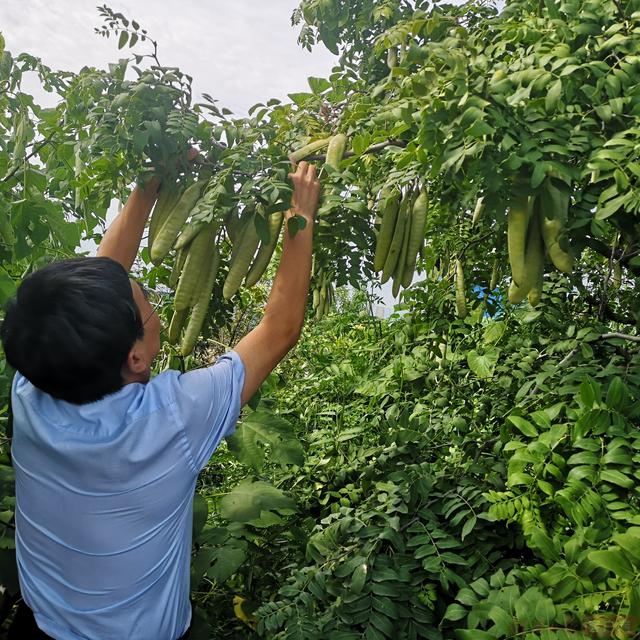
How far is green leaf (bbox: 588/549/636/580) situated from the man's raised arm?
0.79 metres

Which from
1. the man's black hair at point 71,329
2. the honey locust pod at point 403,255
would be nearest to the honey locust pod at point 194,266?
the man's black hair at point 71,329

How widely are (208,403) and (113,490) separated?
24 cm

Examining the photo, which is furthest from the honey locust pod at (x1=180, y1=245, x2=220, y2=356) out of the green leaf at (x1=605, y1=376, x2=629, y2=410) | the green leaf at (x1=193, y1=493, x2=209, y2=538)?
the green leaf at (x1=605, y1=376, x2=629, y2=410)

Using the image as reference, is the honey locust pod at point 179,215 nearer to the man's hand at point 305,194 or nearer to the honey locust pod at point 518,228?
the man's hand at point 305,194

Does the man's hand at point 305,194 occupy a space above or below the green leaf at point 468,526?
above

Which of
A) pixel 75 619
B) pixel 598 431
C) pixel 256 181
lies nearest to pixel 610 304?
pixel 598 431

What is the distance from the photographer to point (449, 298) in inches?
114

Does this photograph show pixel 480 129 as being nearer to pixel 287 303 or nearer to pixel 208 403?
pixel 287 303

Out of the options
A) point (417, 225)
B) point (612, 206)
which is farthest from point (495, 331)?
point (612, 206)

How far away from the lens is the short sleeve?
1282mm

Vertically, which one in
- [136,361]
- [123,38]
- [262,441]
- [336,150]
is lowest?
[262,441]

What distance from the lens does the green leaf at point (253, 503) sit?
2.30 meters

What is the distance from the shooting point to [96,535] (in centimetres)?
128

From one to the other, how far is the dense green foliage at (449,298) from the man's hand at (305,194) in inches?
1.3
